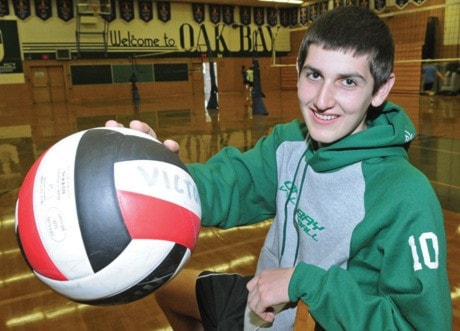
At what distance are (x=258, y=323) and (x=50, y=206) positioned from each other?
0.63 m

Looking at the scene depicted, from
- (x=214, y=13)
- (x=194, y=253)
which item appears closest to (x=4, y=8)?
(x=214, y=13)

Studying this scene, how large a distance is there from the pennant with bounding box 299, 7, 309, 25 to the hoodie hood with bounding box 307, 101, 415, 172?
68.8 feet

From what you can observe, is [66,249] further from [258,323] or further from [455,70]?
[455,70]

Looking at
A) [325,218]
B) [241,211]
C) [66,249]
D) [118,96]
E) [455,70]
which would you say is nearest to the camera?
[66,249]

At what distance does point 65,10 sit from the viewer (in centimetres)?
1752

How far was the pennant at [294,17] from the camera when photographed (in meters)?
21.5

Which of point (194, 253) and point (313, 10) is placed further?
point (313, 10)

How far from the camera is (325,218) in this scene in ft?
3.66

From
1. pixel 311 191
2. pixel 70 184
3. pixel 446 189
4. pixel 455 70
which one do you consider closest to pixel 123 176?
pixel 70 184

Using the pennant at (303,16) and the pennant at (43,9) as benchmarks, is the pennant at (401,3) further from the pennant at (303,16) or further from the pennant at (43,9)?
the pennant at (43,9)

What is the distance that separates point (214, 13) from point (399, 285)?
20.5 m

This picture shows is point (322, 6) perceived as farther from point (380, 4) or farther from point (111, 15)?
point (111, 15)

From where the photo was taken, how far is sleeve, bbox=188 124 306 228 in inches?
53.0

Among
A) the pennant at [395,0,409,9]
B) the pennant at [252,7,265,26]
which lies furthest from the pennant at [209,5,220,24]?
→ the pennant at [395,0,409,9]
